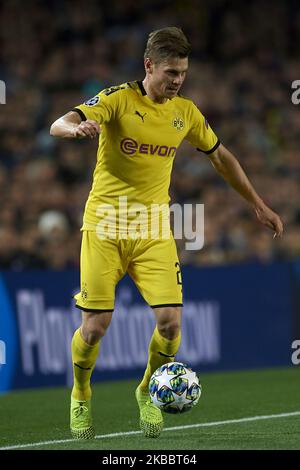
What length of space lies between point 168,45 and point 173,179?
9612 millimetres

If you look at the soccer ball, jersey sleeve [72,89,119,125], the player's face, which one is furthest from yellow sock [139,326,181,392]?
the player's face

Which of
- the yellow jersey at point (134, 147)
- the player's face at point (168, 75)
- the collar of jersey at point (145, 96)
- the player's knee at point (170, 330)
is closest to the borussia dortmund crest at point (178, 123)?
the yellow jersey at point (134, 147)

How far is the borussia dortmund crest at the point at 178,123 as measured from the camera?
7.79 metres

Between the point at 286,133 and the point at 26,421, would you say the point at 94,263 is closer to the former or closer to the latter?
the point at 26,421

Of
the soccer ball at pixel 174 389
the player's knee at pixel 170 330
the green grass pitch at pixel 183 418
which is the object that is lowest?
the green grass pitch at pixel 183 418

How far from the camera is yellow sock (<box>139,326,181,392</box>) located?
7.80 metres

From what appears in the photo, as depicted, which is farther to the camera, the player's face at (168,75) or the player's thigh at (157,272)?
the player's thigh at (157,272)

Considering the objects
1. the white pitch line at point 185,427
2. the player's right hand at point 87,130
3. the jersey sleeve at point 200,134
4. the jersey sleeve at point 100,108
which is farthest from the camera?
the jersey sleeve at point 200,134

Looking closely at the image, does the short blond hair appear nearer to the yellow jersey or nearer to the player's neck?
the player's neck

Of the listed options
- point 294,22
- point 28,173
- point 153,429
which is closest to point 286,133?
point 294,22

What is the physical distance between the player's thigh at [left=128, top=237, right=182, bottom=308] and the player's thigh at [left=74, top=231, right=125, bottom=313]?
155 millimetres

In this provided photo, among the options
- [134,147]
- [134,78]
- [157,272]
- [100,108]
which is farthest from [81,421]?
[134,78]

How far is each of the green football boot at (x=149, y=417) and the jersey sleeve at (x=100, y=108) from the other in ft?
6.14

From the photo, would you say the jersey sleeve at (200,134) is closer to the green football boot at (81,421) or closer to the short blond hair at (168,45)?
the short blond hair at (168,45)
